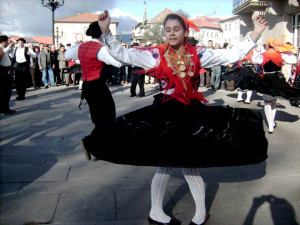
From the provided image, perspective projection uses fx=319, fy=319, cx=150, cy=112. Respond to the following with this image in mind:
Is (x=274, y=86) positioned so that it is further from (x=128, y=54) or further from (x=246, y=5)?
(x=246, y=5)

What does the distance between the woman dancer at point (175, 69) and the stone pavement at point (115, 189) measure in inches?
16.3

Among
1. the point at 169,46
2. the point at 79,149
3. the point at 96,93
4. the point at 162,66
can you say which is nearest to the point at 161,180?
the point at 162,66

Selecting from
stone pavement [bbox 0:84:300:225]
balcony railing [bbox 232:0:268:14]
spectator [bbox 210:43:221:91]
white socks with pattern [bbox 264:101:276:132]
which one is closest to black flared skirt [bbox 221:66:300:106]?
white socks with pattern [bbox 264:101:276:132]

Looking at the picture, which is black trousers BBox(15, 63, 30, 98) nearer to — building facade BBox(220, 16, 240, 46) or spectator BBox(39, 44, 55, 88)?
spectator BBox(39, 44, 55, 88)

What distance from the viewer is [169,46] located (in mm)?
2824

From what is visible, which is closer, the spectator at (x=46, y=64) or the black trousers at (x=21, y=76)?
the black trousers at (x=21, y=76)

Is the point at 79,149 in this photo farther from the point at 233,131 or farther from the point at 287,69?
the point at 287,69

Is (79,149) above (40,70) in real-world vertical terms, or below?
below

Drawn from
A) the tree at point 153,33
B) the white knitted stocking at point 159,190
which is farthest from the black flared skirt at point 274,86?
the tree at point 153,33

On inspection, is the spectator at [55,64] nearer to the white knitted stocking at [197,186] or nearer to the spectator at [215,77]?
the spectator at [215,77]

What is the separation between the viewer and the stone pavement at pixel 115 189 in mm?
3146

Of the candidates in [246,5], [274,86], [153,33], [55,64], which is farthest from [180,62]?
[153,33]

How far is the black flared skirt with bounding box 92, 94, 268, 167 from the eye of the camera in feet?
7.70

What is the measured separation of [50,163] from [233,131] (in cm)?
313
